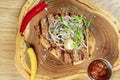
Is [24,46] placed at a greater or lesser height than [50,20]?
lesser

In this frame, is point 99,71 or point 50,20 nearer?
point 99,71

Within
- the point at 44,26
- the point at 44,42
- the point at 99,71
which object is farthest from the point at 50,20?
the point at 99,71

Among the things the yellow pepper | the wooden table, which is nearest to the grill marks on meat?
the yellow pepper

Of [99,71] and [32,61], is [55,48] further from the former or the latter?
[99,71]

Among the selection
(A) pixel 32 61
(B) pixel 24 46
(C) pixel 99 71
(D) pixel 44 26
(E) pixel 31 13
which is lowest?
(C) pixel 99 71

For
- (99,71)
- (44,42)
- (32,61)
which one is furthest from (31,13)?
(99,71)

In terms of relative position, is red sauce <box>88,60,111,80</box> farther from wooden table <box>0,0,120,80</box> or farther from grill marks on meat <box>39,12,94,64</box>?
wooden table <box>0,0,120,80</box>
